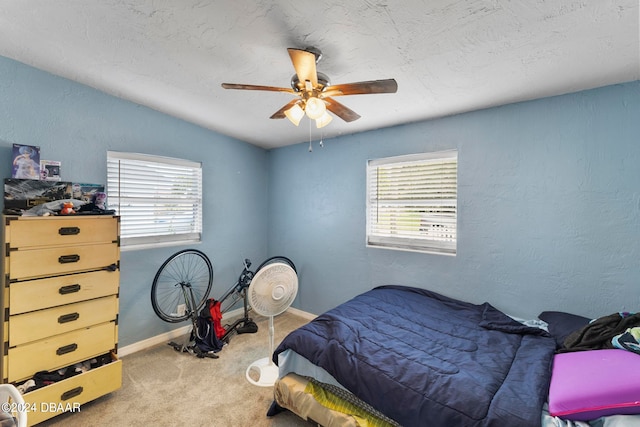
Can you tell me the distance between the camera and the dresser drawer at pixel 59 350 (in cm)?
165

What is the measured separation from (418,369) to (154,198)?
9.52ft

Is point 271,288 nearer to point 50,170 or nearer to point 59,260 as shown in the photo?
point 59,260

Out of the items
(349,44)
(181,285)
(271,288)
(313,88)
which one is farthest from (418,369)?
(181,285)

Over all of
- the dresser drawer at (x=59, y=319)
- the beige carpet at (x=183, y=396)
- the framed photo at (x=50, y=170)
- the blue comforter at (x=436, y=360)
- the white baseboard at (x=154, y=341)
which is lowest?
the beige carpet at (x=183, y=396)

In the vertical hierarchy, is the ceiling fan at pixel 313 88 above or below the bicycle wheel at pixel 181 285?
above

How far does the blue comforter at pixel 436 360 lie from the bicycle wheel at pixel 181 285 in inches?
62.1

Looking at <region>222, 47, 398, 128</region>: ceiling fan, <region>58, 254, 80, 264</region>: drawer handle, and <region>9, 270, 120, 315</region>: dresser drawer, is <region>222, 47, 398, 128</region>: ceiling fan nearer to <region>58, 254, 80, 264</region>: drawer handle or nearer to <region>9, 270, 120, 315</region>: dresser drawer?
<region>58, 254, 80, 264</region>: drawer handle

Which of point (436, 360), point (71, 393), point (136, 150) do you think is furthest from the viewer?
point (136, 150)

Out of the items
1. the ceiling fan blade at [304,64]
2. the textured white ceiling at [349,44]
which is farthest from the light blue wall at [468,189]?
the ceiling fan blade at [304,64]

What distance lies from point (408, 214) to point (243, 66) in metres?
2.06

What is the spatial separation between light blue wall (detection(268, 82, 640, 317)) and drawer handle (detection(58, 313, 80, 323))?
96.6 inches

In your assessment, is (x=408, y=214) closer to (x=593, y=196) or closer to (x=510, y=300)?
(x=510, y=300)

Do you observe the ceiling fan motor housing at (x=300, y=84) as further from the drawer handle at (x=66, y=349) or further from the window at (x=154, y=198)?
the drawer handle at (x=66, y=349)

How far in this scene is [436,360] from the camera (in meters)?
1.52
